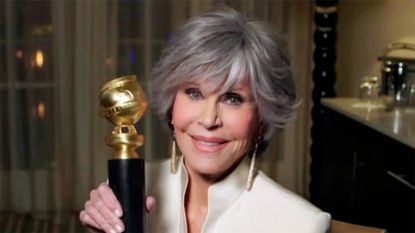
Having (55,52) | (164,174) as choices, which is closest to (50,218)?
(55,52)

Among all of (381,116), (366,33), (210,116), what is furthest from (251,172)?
(366,33)

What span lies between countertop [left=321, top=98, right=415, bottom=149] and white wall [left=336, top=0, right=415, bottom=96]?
1.05 feet

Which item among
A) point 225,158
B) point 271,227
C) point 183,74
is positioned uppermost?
point 183,74

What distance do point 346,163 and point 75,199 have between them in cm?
160

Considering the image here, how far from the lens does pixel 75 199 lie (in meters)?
3.77

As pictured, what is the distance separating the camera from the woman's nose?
40.1 inches

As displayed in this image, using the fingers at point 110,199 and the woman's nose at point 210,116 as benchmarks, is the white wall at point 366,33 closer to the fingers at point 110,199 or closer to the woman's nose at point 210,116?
the woman's nose at point 210,116

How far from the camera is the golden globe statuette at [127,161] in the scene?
878mm

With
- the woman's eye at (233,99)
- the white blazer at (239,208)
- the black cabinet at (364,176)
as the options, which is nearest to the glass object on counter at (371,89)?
the black cabinet at (364,176)

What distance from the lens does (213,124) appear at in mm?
1021

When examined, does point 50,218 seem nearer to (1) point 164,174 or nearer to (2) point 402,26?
(2) point 402,26

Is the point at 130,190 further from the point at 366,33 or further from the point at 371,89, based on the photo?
the point at 366,33

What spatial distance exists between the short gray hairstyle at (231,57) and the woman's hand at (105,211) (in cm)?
21

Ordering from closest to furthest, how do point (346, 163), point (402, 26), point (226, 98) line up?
point (226, 98), point (346, 163), point (402, 26)
